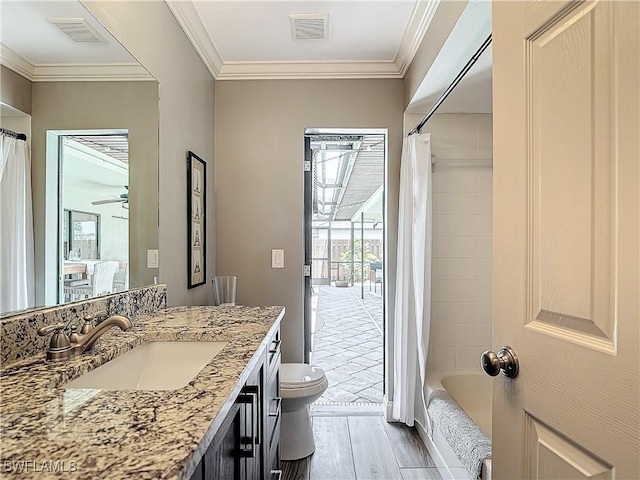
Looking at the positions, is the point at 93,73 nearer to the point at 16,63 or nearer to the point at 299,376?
the point at 16,63

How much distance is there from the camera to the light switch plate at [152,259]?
162 centimetres

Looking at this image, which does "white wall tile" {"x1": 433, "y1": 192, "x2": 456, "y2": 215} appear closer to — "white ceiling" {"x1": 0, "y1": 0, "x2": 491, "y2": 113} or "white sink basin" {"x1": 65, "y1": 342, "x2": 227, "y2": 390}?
"white ceiling" {"x1": 0, "y1": 0, "x2": 491, "y2": 113}

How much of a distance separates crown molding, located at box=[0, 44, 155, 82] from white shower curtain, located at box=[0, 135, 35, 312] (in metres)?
0.19

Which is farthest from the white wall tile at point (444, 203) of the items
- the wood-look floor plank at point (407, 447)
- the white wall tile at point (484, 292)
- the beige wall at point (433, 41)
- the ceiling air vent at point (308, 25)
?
the wood-look floor plank at point (407, 447)

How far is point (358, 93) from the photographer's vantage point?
2.61m

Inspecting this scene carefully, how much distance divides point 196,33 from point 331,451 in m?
2.52

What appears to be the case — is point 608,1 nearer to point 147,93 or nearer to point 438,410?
point 147,93

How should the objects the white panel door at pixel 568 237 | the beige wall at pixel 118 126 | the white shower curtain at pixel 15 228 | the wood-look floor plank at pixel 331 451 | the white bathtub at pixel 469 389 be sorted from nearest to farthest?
the white panel door at pixel 568 237 < the white shower curtain at pixel 15 228 < the beige wall at pixel 118 126 < the wood-look floor plank at pixel 331 451 < the white bathtub at pixel 469 389

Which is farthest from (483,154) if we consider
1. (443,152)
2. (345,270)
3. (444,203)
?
(345,270)

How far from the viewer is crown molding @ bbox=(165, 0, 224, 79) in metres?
1.88

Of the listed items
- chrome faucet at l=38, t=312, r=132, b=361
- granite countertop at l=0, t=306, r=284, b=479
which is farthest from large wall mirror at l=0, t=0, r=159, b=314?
granite countertop at l=0, t=306, r=284, b=479

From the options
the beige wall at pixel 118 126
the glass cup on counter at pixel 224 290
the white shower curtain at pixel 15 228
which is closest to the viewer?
the white shower curtain at pixel 15 228

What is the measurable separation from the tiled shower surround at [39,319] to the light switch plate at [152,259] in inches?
7.1

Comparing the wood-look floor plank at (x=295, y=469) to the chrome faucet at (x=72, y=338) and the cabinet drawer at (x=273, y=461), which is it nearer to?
the cabinet drawer at (x=273, y=461)
